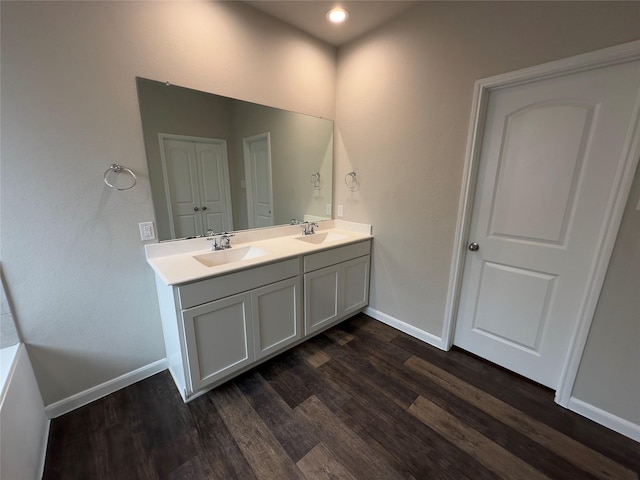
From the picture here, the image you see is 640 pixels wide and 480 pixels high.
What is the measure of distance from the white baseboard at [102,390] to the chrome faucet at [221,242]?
89 centimetres

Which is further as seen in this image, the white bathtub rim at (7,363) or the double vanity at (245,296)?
the double vanity at (245,296)

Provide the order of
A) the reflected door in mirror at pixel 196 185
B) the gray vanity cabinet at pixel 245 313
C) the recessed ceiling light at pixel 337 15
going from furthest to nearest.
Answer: the recessed ceiling light at pixel 337 15 < the reflected door in mirror at pixel 196 185 < the gray vanity cabinet at pixel 245 313

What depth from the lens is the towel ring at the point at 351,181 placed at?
8.46ft

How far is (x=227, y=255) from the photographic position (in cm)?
199

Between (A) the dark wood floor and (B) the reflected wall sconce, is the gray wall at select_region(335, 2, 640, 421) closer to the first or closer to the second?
(B) the reflected wall sconce

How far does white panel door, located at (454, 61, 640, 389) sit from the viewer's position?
1418 mm

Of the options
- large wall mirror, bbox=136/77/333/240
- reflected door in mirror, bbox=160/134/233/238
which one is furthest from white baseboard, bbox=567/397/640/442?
reflected door in mirror, bbox=160/134/233/238

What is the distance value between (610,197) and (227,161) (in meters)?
2.36

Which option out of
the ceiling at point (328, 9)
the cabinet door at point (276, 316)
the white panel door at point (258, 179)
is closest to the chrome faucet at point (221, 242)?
the white panel door at point (258, 179)

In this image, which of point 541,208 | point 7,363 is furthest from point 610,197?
point 7,363

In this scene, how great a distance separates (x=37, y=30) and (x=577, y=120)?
111 inches

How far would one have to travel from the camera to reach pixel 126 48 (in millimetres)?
1523

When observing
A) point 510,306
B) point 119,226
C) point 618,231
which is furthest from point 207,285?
point 618,231

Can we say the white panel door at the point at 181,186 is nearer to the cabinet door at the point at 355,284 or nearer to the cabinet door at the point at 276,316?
the cabinet door at the point at 276,316
